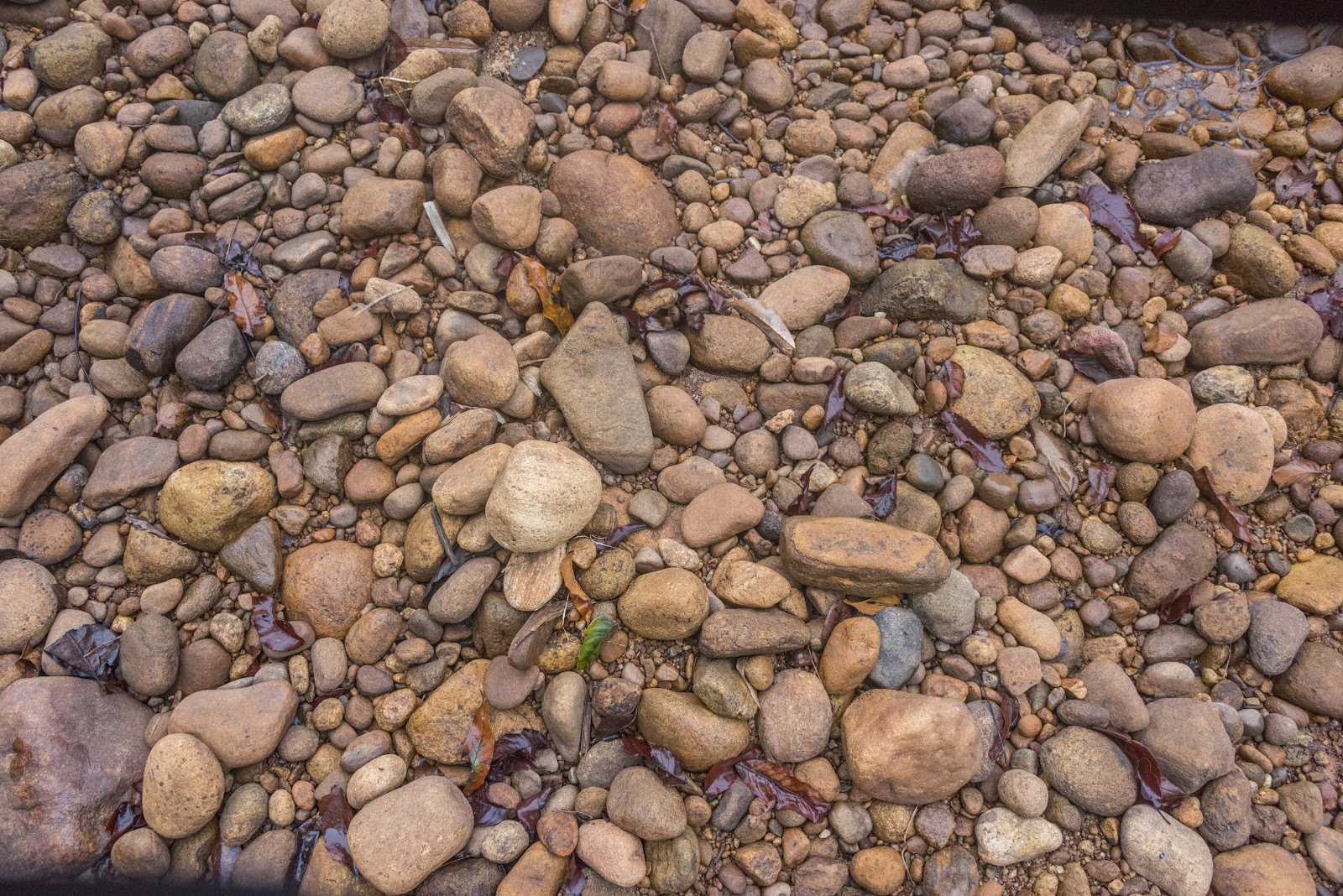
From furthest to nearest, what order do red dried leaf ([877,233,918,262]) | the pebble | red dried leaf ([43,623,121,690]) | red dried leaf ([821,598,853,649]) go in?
red dried leaf ([877,233,918,262])
red dried leaf ([821,598,853,649])
red dried leaf ([43,623,121,690])
the pebble

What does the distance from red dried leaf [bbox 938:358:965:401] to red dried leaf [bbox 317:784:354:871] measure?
2924 millimetres

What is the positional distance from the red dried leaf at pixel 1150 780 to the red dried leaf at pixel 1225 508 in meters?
1.07

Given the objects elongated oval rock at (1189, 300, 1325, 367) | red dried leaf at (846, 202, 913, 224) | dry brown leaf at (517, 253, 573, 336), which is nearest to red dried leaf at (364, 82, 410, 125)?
dry brown leaf at (517, 253, 573, 336)

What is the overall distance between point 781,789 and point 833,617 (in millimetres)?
676

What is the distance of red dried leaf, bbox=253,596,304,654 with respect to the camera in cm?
286

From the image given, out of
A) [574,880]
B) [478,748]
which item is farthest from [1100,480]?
[478,748]

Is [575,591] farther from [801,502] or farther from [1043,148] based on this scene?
[1043,148]

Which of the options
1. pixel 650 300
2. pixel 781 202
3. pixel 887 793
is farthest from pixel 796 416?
pixel 887 793

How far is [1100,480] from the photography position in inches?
125

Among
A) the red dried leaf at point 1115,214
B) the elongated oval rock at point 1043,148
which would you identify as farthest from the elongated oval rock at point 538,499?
the red dried leaf at point 1115,214

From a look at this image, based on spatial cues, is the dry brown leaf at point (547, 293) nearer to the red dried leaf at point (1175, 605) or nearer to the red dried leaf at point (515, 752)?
the red dried leaf at point (515, 752)

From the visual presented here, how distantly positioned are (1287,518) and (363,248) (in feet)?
14.2

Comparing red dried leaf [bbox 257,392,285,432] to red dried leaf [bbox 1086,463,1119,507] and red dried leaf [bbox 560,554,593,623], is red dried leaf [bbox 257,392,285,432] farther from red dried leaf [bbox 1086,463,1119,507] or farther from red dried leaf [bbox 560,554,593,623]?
red dried leaf [bbox 1086,463,1119,507]

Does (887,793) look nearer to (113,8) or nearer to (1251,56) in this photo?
(1251,56)
